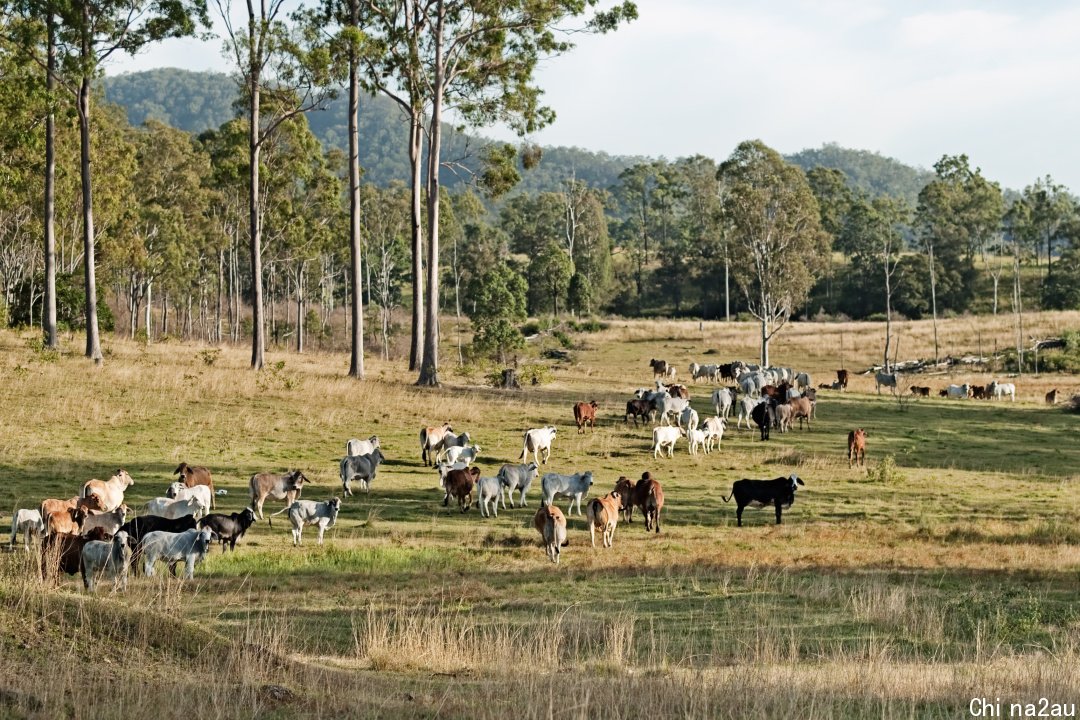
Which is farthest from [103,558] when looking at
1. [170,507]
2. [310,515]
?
[310,515]

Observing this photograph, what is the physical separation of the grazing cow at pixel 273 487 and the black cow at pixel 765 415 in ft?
58.0

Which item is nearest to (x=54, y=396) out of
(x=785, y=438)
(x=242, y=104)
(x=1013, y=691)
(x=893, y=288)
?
(x=785, y=438)

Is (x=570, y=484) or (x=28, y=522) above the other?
(x=28, y=522)

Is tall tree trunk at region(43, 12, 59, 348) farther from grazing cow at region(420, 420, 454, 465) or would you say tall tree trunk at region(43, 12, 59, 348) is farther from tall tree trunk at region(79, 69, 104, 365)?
grazing cow at region(420, 420, 454, 465)

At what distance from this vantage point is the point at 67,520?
52.3ft

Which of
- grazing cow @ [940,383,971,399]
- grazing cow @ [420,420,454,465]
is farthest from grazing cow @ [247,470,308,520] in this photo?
grazing cow @ [940,383,971,399]

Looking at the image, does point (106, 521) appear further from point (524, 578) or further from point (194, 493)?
point (524, 578)

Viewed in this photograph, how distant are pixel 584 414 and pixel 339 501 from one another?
46.8 feet

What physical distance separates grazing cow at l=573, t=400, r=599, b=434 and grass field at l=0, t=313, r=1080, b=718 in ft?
1.59

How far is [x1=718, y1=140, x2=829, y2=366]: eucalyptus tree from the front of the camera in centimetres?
6469

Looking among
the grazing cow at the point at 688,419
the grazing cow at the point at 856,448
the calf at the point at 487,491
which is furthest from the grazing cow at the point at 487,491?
the grazing cow at the point at 856,448

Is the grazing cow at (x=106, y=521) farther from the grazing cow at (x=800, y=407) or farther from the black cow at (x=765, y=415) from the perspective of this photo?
the grazing cow at (x=800, y=407)

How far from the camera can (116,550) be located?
1324 cm

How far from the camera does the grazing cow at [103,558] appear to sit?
13070 millimetres
